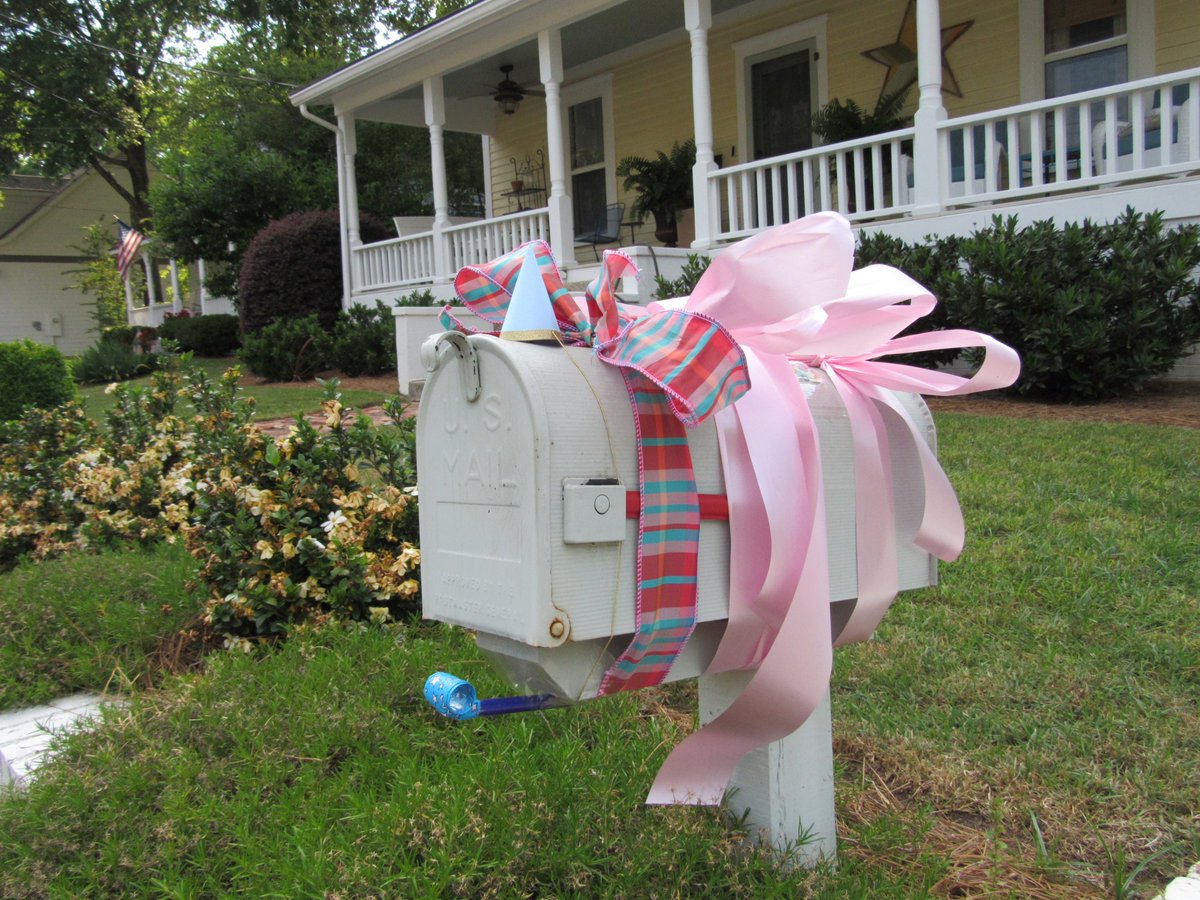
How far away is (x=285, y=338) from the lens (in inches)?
526

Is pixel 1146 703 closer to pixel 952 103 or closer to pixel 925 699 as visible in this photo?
pixel 925 699

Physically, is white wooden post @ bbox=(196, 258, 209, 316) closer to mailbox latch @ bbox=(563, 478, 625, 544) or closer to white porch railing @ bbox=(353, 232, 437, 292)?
white porch railing @ bbox=(353, 232, 437, 292)

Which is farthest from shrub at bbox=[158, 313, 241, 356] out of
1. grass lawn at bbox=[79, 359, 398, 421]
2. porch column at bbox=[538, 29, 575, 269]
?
porch column at bbox=[538, 29, 575, 269]

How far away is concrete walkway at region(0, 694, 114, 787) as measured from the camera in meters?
2.77

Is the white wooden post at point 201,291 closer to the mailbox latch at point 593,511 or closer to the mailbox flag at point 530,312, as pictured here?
the mailbox flag at point 530,312

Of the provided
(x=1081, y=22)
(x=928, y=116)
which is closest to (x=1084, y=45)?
(x=1081, y=22)

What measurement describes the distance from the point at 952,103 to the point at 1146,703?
9.72 meters

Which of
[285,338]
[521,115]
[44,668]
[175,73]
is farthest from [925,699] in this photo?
[175,73]

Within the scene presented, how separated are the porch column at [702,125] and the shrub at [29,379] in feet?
23.8

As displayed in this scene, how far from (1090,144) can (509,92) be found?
8.58 meters

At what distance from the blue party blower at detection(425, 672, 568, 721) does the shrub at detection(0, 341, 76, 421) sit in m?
11.0

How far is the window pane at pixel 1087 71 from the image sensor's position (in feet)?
31.5

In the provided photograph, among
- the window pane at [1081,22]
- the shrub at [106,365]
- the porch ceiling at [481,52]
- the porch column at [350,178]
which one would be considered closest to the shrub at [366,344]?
the porch column at [350,178]

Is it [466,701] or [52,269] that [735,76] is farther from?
[52,269]
